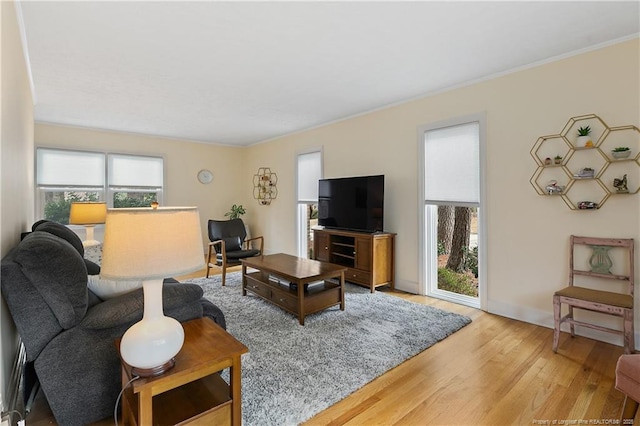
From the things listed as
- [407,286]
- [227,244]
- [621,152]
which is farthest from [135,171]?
[621,152]

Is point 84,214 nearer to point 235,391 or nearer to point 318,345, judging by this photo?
point 318,345

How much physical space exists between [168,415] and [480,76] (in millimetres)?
3851

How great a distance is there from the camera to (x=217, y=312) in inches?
86.3

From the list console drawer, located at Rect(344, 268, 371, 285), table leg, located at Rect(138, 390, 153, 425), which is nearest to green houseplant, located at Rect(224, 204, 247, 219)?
console drawer, located at Rect(344, 268, 371, 285)

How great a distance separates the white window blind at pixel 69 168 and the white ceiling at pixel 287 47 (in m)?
1.24

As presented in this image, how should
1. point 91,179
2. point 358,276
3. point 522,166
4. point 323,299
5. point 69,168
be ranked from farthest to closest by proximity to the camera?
point 91,179 < point 69,168 < point 358,276 < point 323,299 < point 522,166

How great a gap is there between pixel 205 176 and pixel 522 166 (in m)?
5.88

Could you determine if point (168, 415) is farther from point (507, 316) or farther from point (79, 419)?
point (507, 316)

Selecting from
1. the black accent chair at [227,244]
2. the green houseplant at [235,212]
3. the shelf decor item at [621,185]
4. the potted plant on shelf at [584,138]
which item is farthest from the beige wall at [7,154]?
the green houseplant at [235,212]

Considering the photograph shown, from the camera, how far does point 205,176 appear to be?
683 cm

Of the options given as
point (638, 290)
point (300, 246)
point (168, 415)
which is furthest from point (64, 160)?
point (638, 290)

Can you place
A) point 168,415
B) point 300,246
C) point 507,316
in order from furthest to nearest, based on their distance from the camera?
point 300,246, point 507,316, point 168,415

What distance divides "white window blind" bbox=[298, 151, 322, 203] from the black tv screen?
20.5 inches

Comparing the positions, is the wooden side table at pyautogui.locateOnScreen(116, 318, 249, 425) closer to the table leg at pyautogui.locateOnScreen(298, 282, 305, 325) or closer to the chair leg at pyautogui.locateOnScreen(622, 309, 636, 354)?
the table leg at pyautogui.locateOnScreen(298, 282, 305, 325)
